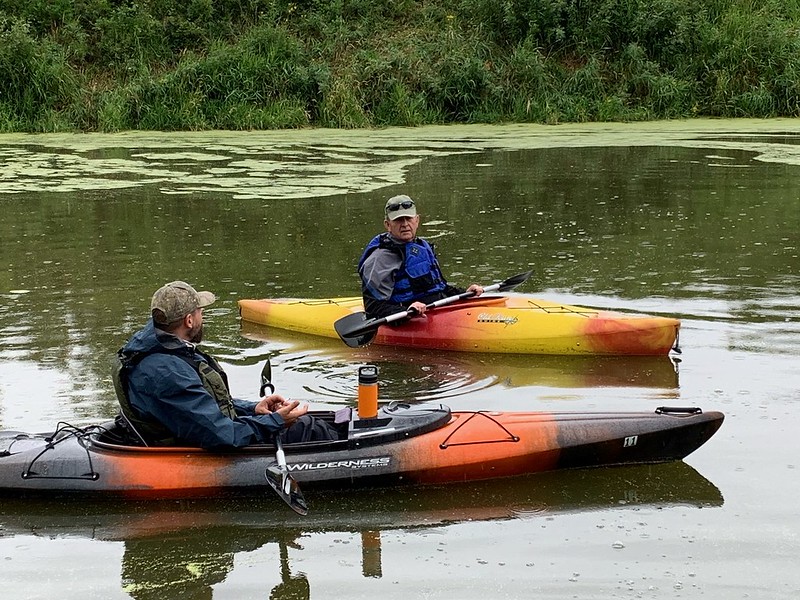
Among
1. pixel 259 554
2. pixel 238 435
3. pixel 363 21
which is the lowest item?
pixel 259 554

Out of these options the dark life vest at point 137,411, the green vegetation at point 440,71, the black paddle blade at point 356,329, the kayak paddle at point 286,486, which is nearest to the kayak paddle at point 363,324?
the black paddle blade at point 356,329

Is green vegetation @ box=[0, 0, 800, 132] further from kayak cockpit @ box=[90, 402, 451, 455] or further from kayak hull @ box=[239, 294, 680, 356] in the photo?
kayak cockpit @ box=[90, 402, 451, 455]

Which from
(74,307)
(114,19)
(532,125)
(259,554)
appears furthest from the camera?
(114,19)

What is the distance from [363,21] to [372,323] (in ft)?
47.8

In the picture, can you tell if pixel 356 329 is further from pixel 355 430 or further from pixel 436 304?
pixel 355 430

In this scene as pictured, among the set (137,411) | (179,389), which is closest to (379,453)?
(179,389)

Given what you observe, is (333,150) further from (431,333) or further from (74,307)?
(431,333)

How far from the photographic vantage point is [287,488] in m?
3.95

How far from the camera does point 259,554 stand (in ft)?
12.8

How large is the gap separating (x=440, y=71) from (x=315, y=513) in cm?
1460

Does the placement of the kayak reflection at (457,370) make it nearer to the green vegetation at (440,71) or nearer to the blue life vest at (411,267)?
the blue life vest at (411,267)

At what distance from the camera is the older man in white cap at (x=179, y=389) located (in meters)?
4.11

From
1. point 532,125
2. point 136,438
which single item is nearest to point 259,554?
point 136,438

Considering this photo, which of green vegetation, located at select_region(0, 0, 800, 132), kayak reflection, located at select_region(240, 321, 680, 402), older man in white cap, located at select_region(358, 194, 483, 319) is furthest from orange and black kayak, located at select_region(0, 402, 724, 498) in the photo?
green vegetation, located at select_region(0, 0, 800, 132)
